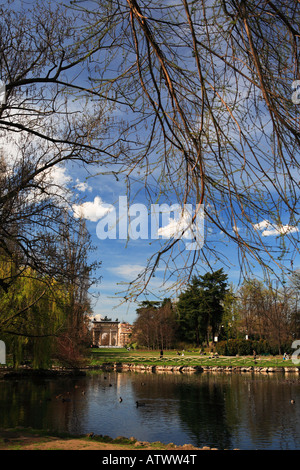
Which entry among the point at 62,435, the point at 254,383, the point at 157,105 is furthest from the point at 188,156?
the point at 254,383

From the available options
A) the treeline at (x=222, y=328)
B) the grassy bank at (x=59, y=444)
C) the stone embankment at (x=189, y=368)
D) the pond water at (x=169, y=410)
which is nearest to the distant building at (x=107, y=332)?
the treeline at (x=222, y=328)

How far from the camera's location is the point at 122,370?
30.2m

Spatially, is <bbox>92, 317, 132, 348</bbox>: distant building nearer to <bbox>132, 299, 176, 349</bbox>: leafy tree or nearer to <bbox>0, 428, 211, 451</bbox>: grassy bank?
<bbox>132, 299, 176, 349</bbox>: leafy tree

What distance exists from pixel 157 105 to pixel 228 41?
645mm

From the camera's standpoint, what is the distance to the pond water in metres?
10.6

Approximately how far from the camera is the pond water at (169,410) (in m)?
10.6

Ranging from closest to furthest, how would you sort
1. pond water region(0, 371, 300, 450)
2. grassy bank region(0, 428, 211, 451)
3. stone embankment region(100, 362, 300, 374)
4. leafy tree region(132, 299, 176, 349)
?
grassy bank region(0, 428, 211, 451) → pond water region(0, 371, 300, 450) → stone embankment region(100, 362, 300, 374) → leafy tree region(132, 299, 176, 349)

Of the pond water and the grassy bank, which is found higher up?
the grassy bank

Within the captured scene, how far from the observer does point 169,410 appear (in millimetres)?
14133

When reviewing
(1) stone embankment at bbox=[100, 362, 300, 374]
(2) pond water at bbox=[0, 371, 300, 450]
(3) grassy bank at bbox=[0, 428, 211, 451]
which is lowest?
(1) stone embankment at bbox=[100, 362, 300, 374]

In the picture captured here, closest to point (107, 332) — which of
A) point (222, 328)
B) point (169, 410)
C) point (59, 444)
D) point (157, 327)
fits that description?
point (157, 327)

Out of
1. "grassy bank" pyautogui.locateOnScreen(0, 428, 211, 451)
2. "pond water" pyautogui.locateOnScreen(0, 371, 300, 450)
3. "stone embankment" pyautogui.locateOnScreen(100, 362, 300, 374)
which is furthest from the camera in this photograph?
"stone embankment" pyautogui.locateOnScreen(100, 362, 300, 374)

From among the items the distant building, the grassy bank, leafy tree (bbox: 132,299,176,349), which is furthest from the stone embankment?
the distant building
